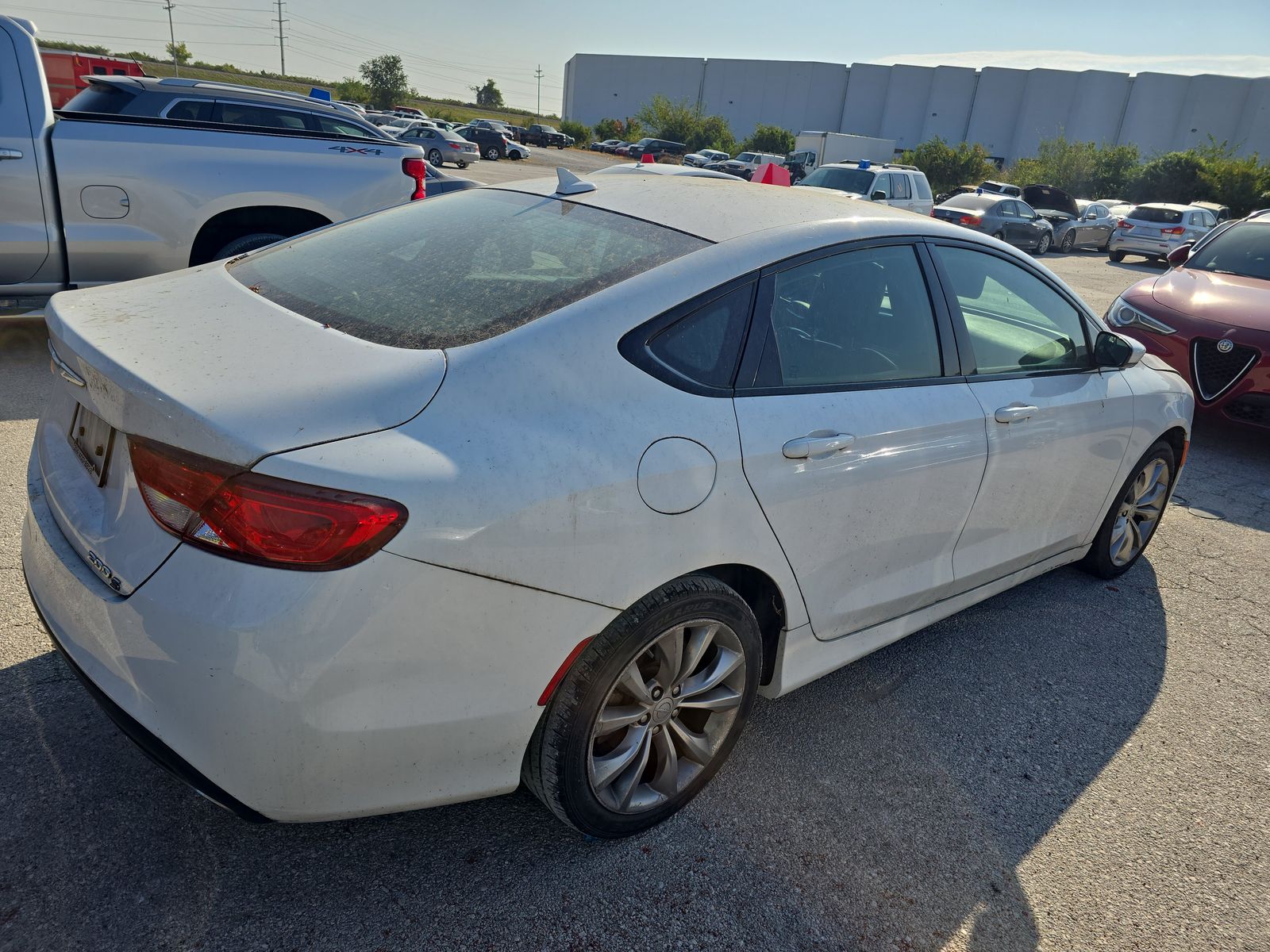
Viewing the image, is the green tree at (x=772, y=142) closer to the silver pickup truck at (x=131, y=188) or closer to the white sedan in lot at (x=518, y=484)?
the silver pickup truck at (x=131, y=188)

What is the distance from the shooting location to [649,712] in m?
Answer: 2.27

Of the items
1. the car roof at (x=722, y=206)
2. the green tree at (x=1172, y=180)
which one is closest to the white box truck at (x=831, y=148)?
the green tree at (x=1172, y=180)

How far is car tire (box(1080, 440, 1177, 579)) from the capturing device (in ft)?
13.2

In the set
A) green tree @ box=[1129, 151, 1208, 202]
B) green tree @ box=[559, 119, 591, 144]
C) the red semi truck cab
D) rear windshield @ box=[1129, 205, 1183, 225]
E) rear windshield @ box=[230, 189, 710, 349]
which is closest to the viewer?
rear windshield @ box=[230, 189, 710, 349]

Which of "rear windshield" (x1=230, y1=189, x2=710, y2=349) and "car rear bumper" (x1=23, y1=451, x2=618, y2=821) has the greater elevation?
"rear windshield" (x1=230, y1=189, x2=710, y2=349)

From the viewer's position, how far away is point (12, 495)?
3.86 m

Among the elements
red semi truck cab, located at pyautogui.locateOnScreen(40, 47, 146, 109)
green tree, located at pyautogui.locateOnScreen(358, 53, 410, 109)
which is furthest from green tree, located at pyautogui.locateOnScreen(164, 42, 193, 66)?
red semi truck cab, located at pyautogui.locateOnScreen(40, 47, 146, 109)

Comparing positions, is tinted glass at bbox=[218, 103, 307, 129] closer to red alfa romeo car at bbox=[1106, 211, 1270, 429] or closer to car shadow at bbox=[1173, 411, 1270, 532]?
red alfa romeo car at bbox=[1106, 211, 1270, 429]

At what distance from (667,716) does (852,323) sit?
130 cm

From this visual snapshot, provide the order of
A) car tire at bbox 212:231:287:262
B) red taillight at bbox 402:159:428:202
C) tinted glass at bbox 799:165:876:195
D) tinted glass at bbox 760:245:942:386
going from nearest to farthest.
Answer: tinted glass at bbox 760:245:942:386, car tire at bbox 212:231:287:262, red taillight at bbox 402:159:428:202, tinted glass at bbox 799:165:876:195

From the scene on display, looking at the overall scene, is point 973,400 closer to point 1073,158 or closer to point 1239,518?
point 1239,518

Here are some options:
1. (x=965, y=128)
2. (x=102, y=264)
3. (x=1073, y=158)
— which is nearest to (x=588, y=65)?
(x=965, y=128)

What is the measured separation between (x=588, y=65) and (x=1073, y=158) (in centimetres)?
6262

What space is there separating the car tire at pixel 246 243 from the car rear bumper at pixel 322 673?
4500mm
